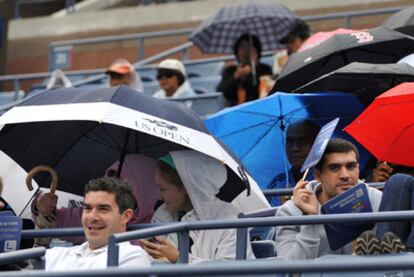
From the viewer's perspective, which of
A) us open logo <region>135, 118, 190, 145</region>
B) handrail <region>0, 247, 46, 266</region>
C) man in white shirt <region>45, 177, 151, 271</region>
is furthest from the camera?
us open logo <region>135, 118, 190, 145</region>

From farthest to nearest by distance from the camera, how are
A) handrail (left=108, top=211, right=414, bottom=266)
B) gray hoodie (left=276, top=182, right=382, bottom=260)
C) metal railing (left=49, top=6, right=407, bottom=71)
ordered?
metal railing (left=49, top=6, right=407, bottom=71) < gray hoodie (left=276, top=182, right=382, bottom=260) < handrail (left=108, top=211, right=414, bottom=266)

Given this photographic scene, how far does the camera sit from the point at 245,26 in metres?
15.9

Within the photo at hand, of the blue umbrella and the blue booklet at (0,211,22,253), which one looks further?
the blue umbrella

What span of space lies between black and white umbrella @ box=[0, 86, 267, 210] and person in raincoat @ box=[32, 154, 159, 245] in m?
0.14

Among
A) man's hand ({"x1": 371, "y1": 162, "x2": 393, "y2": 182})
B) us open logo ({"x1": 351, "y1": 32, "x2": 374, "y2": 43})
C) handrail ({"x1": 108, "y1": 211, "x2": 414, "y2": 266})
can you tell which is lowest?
man's hand ({"x1": 371, "y1": 162, "x2": 393, "y2": 182})

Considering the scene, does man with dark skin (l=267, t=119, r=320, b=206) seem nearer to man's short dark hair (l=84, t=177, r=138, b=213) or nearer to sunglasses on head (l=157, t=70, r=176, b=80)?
man's short dark hair (l=84, t=177, r=138, b=213)

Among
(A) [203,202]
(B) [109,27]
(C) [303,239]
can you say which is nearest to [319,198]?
(C) [303,239]

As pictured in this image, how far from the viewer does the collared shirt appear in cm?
812

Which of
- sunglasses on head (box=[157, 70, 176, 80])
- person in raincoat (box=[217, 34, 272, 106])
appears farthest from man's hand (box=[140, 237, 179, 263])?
sunglasses on head (box=[157, 70, 176, 80])

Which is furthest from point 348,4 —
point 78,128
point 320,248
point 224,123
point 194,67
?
point 320,248

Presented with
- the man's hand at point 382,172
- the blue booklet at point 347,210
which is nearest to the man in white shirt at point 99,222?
the blue booklet at point 347,210

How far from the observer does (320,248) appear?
8414mm

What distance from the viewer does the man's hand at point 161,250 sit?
8.70m

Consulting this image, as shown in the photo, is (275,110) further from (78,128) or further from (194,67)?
(194,67)
